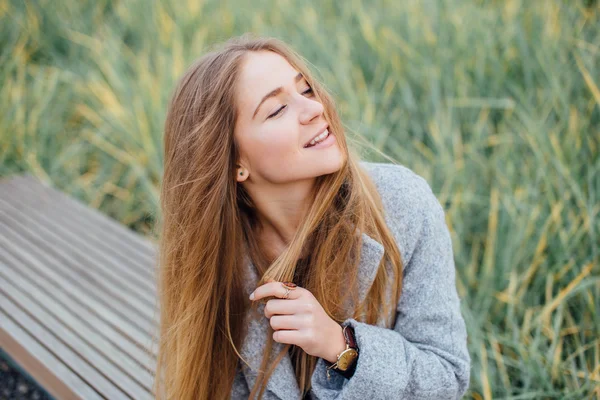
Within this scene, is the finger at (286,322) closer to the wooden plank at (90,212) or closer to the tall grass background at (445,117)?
the tall grass background at (445,117)

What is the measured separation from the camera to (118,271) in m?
2.40

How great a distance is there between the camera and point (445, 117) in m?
2.88

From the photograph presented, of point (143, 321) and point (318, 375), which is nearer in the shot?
point (318, 375)

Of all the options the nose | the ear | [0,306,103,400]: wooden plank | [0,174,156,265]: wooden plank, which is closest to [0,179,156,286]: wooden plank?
[0,174,156,265]: wooden plank

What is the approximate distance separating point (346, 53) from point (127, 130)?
133 cm

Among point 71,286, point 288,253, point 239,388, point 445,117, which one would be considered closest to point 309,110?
point 288,253

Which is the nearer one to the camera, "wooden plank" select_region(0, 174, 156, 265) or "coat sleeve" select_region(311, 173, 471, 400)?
"coat sleeve" select_region(311, 173, 471, 400)

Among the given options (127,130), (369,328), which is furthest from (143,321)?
(127,130)

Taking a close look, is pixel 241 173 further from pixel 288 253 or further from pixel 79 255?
pixel 79 255

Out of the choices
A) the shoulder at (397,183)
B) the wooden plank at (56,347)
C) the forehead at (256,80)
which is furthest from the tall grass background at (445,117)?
the wooden plank at (56,347)

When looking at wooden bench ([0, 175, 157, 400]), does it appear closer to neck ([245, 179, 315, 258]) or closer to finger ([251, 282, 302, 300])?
neck ([245, 179, 315, 258])

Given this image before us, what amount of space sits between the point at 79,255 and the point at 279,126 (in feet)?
4.87

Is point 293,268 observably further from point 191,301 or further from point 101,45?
point 101,45

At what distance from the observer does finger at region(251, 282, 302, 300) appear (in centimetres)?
136
